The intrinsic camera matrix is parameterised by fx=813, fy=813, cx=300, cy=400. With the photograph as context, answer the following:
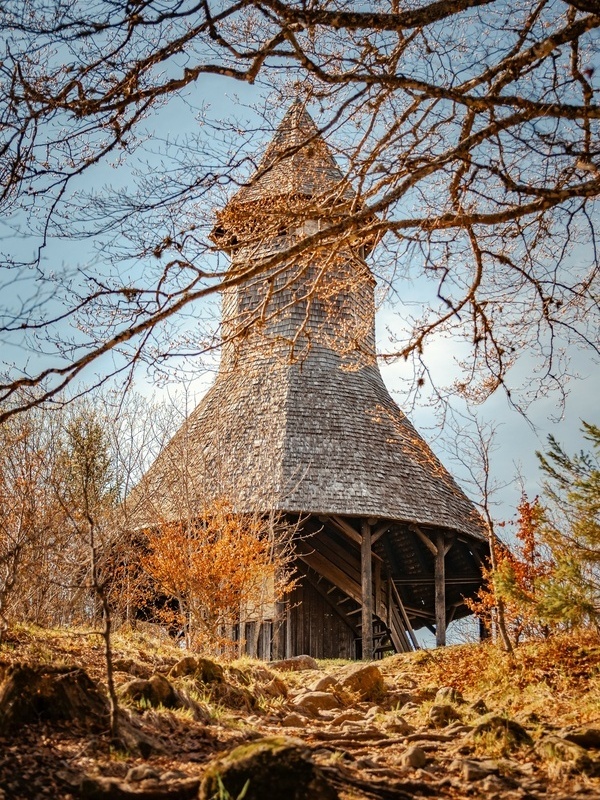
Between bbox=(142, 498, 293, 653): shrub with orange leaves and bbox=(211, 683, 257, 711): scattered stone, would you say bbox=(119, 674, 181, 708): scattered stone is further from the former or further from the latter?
bbox=(142, 498, 293, 653): shrub with orange leaves

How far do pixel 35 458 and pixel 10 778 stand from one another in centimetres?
1031

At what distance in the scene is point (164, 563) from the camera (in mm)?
13219

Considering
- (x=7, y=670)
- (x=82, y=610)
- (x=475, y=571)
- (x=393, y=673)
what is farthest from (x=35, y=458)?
(x=475, y=571)

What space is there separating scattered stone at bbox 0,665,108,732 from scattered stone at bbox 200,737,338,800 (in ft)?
4.76

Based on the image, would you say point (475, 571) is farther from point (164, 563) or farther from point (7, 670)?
point (7, 670)

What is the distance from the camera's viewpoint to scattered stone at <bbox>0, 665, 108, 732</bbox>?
440 cm

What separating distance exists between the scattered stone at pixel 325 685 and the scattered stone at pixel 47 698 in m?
3.59

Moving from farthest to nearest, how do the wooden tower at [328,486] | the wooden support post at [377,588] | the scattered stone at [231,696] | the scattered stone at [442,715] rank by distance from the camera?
the wooden support post at [377,588]
the wooden tower at [328,486]
the scattered stone at [231,696]
the scattered stone at [442,715]

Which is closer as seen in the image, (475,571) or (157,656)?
(157,656)

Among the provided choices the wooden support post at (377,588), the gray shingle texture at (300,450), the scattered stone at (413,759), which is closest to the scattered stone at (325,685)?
the scattered stone at (413,759)

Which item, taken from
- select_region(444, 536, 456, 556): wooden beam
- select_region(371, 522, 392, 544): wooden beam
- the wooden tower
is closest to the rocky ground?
the wooden tower

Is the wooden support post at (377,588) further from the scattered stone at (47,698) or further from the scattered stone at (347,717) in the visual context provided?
the scattered stone at (47,698)

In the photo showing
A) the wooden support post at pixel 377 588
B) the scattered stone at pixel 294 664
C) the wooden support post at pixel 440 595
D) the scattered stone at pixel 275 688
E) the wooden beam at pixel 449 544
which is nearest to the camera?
the scattered stone at pixel 275 688

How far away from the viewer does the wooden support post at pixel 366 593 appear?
16609mm
